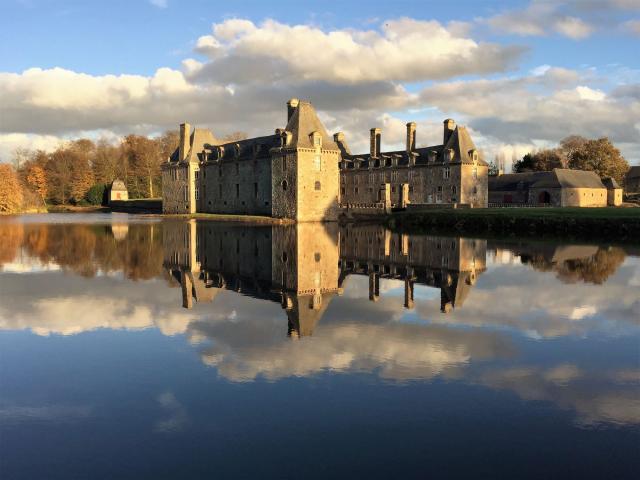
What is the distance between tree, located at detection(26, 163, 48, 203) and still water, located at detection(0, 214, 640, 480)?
290ft

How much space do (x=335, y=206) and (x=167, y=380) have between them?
145 feet

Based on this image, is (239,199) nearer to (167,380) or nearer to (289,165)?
(289,165)

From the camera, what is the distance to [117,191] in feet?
305

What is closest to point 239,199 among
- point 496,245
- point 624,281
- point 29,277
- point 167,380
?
point 496,245

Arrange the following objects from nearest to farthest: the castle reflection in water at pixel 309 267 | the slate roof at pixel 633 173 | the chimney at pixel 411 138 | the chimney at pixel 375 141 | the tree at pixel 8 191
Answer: the castle reflection in water at pixel 309 267
the chimney at pixel 411 138
the chimney at pixel 375 141
the tree at pixel 8 191
the slate roof at pixel 633 173

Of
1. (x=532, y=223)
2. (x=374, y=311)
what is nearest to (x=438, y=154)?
(x=532, y=223)

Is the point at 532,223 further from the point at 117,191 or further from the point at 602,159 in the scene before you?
the point at 117,191

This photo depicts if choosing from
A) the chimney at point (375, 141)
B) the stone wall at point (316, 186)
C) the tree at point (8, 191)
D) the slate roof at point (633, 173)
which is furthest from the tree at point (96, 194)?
the slate roof at point (633, 173)

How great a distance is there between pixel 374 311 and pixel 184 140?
2416 inches

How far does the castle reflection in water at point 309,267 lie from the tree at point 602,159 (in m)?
59.8

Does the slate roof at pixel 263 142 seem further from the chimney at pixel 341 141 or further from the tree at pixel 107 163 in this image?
the tree at pixel 107 163

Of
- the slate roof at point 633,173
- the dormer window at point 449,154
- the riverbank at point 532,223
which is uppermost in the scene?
the slate roof at point 633,173

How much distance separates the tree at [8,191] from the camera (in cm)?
6788

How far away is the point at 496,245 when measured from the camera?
2906cm
